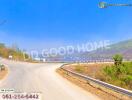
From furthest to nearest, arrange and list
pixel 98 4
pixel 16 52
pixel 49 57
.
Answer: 1. pixel 16 52
2. pixel 49 57
3. pixel 98 4

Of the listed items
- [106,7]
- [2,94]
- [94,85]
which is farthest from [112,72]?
[2,94]

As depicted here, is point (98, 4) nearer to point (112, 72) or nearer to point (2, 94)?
point (112, 72)

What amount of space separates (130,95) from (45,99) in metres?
3.67

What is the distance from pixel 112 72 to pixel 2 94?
31.2 metres

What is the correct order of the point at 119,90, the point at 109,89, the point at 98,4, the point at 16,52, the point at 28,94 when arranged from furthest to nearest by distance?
the point at 16,52 < the point at 98,4 < the point at 109,89 < the point at 119,90 < the point at 28,94

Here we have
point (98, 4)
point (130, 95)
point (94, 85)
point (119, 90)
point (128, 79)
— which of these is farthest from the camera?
point (98, 4)

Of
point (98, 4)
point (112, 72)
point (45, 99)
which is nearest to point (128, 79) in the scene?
point (112, 72)

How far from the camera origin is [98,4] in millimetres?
39688

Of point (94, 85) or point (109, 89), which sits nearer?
point (109, 89)

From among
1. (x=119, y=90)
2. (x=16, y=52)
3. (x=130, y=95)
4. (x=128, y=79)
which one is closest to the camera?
(x=130, y=95)

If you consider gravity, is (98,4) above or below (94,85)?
above

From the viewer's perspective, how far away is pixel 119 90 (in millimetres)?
16688

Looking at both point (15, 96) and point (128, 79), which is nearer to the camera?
point (15, 96)

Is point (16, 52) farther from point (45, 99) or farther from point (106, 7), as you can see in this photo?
point (45, 99)
